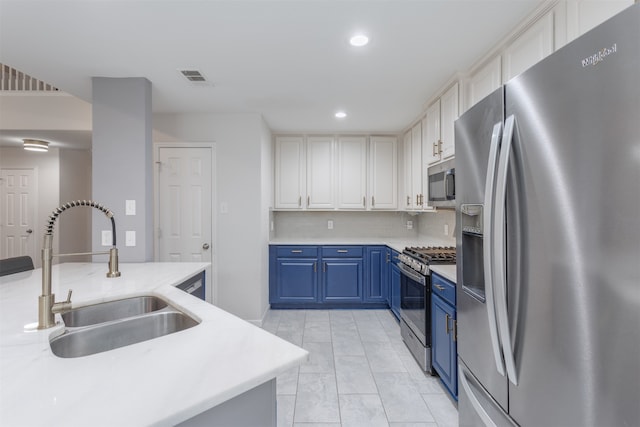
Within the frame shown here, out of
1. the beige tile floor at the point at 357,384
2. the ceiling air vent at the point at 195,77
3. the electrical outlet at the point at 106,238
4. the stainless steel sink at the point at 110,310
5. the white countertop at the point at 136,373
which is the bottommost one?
the beige tile floor at the point at 357,384

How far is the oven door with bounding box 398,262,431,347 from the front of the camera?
7.54 ft

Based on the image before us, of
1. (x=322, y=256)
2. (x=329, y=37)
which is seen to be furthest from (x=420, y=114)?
A: (x=322, y=256)

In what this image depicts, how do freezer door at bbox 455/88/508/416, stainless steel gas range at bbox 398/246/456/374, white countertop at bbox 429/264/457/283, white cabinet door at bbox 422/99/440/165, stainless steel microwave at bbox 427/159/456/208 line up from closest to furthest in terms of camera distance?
freezer door at bbox 455/88/508/416, white countertop at bbox 429/264/457/283, stainless steel microwave at bbox 427/159/456/208, stainless steel gas range at bbox 398/246/456/374, white cabinet door at bbox 422/99/440/165

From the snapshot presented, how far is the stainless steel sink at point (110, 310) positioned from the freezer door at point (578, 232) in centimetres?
162

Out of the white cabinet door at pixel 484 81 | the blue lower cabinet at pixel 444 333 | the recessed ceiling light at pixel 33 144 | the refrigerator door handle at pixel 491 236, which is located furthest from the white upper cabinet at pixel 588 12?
the recessed ceiling light at pixel 33 144

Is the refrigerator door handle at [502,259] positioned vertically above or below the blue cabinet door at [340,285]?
above

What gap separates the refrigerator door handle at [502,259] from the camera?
41.1 inches

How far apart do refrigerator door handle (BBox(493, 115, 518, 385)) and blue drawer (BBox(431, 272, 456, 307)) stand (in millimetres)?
827

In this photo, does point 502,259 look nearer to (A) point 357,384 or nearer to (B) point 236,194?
→ (A) point 357,384

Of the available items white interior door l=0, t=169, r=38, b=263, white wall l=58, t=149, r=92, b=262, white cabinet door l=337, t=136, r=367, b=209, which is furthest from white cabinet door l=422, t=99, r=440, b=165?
white interior door l=0, t=169, r=38, b=263

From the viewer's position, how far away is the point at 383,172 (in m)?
4.20

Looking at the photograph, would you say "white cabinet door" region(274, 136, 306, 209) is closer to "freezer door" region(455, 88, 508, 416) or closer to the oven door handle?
the oven door handle

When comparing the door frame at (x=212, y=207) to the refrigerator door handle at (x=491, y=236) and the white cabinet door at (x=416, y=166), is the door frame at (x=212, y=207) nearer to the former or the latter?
the white cabinet door at (x=416, y=166)

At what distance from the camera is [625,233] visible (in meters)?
0.71
